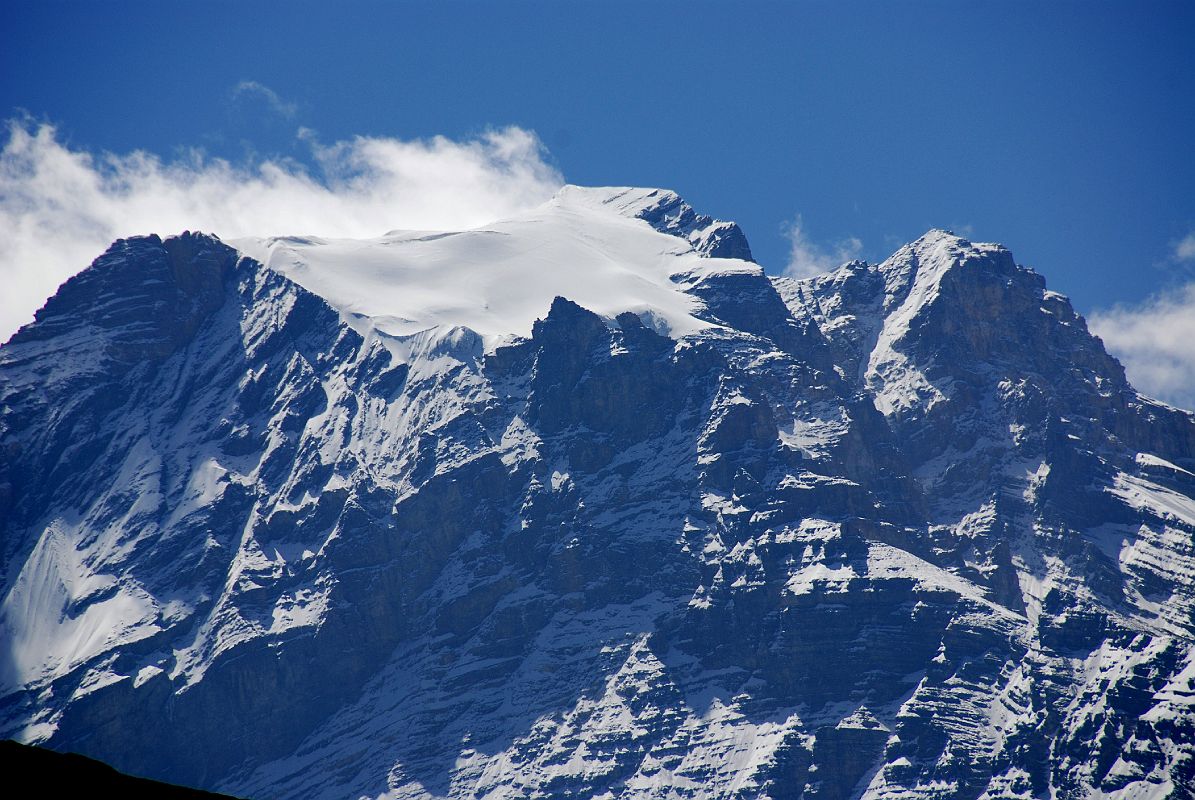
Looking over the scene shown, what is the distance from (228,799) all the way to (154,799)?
773 centimetres

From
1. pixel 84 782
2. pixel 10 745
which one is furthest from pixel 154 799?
pixel 10 745

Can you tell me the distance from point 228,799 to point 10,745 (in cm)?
803

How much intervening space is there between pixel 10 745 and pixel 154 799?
5551 millimetres

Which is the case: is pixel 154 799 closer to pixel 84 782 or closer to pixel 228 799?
pixel 84 782

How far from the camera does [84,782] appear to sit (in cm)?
5306

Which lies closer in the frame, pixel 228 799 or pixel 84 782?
pixel 84 782

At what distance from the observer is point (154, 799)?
52688 millimetres

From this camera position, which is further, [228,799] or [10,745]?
[228,799]

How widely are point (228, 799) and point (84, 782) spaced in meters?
7.93

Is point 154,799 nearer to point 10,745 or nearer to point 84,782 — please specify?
point 84,782

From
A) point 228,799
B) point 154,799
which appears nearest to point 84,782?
point 154,799

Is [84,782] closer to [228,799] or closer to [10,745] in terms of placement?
[10,745]

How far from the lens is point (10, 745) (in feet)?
181

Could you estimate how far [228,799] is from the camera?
198ft
